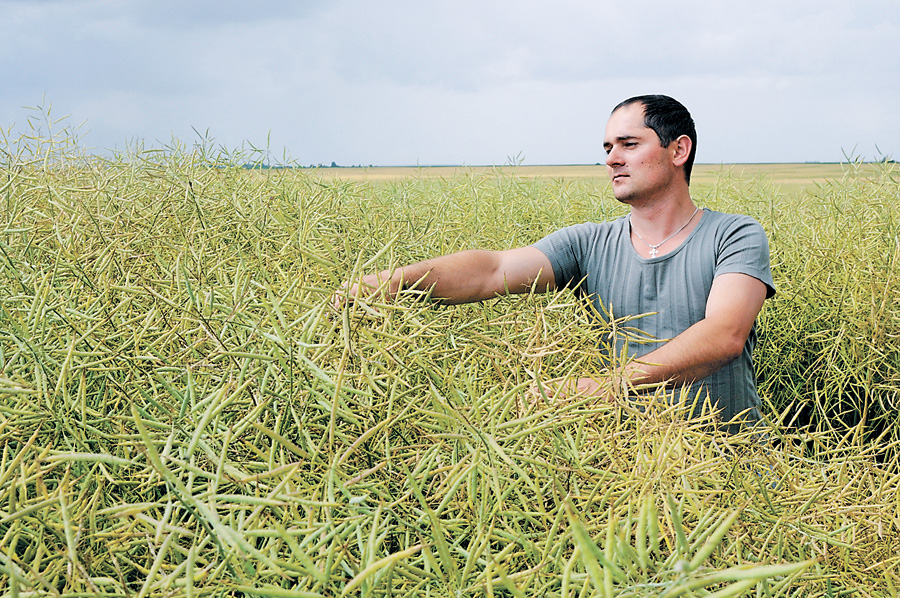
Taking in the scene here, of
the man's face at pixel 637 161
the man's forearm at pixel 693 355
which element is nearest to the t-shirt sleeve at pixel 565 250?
the man's face at pixel 637 161

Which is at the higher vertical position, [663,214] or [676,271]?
[663,214]

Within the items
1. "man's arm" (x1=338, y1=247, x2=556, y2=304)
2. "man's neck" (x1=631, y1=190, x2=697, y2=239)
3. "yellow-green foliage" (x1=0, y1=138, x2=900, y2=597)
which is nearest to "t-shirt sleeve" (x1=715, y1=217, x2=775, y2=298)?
"man's neck" (x1=631, y1=190, x2=697, y2=239)

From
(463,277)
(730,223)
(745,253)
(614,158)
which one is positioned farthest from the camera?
(614,158)

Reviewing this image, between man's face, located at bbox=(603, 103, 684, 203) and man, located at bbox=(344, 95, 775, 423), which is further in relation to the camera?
man's face, located at bbox=(603, 103, 684, 203)

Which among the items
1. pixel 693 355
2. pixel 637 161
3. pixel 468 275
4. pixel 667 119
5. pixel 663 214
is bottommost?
pixel 693 355

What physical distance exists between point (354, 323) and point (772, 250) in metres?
2.10

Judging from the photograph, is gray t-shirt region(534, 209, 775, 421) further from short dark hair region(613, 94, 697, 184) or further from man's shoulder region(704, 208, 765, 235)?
short dark hair region(613, 94, 697, 184)

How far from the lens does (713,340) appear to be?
108cm

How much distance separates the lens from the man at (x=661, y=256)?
1.36m

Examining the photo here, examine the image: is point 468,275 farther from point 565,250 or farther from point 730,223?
point 730,223

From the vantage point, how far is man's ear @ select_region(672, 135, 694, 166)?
161 centimetres

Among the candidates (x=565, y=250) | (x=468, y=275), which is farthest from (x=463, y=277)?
(x=565, y=250)

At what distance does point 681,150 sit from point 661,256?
0.95ft

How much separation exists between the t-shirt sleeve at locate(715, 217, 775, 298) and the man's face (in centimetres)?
20
